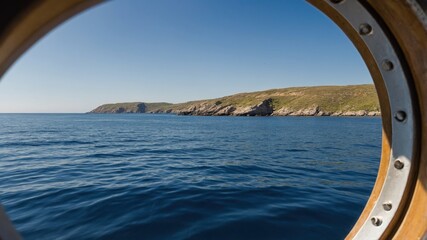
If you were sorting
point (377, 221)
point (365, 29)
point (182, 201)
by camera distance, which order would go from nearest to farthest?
point (365, 29) → point (377, 221) → point (182, 201)

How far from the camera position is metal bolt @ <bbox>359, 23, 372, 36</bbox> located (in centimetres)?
157

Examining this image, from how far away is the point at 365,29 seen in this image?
1.59 meters

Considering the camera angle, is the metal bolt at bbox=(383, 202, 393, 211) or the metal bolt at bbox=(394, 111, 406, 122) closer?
the metal bolt at bbox=(394, 111, 406, 122)

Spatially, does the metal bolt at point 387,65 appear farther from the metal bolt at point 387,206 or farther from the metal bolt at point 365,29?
the metal bolt at point 387,206

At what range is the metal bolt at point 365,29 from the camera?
1.57 m

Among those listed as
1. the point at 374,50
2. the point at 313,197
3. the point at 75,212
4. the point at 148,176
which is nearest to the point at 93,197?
the point at 75,212

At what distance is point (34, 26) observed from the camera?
3.91ft

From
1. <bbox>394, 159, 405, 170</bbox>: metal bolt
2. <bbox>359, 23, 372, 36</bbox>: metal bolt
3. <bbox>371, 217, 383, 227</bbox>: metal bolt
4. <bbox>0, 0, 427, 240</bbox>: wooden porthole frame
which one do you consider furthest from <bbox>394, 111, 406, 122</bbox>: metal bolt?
<bbox>371, 217, 383, 227</bbox>: metal bolt

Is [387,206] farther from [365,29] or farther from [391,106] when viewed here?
[365,29]

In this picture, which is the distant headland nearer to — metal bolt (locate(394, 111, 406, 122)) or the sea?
the sea

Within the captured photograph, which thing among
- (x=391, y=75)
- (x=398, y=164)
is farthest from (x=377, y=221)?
(x=391, y=75)

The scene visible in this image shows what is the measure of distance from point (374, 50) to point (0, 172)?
18271mm

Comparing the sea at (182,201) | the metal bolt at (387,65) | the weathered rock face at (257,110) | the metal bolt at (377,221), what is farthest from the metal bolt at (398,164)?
the weathered rock face at (257,110)

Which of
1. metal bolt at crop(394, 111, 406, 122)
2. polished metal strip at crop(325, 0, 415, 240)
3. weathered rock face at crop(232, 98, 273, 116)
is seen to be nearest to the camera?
polished metal strip at crop(325, 0, 415, 240)
